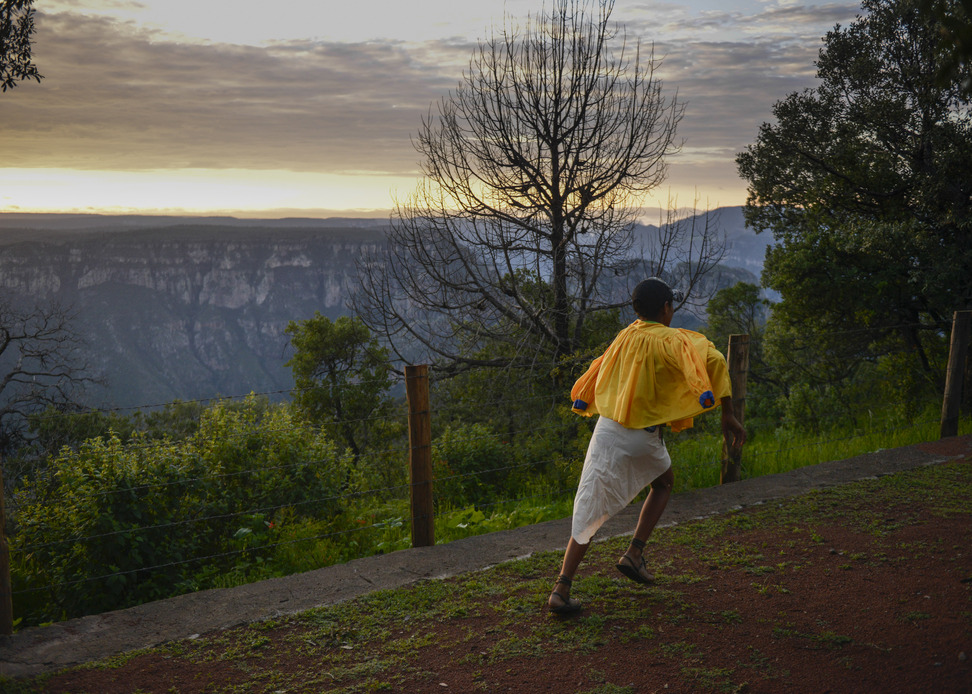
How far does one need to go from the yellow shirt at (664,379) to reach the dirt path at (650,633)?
1.04 meters

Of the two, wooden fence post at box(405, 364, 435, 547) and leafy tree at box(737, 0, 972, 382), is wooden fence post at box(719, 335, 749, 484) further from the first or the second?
leafy tree at box(737, 0, 972, 382)

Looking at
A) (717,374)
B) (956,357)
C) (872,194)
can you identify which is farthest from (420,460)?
(872,194)

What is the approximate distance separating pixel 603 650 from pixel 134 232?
461 ft

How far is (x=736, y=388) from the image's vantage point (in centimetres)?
632

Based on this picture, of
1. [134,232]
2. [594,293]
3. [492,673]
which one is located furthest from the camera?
[134,232]

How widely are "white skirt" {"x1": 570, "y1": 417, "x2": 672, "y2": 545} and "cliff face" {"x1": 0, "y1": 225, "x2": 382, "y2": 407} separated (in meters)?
115

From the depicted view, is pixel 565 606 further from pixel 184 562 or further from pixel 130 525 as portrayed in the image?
pixel 130 525

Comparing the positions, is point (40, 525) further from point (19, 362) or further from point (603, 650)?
point (19, 362)

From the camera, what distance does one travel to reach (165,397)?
375ft

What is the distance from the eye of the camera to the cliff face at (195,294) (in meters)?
119

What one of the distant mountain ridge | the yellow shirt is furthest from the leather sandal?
the distant mountain ridge

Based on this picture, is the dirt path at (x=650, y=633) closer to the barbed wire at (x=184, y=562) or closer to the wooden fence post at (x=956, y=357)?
the barbed wire at (x=184, y=562)

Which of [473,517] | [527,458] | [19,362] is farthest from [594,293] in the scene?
[19,362]

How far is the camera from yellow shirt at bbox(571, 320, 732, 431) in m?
3.76
